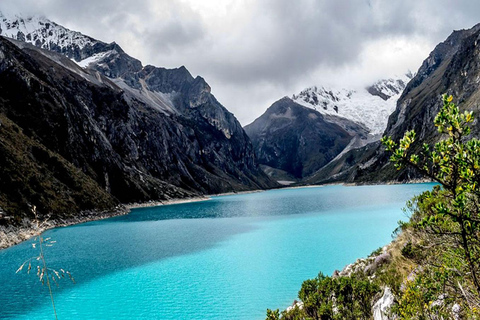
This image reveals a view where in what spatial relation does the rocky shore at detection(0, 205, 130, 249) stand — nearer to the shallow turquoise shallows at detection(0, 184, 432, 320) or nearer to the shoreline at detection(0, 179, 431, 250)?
the shoreline at detection(0, 179, 431, 250)

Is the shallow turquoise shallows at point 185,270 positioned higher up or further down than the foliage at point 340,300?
further down

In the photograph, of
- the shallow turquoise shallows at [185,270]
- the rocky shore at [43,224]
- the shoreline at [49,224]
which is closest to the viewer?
the shallow turquoise shallows at [185,270]

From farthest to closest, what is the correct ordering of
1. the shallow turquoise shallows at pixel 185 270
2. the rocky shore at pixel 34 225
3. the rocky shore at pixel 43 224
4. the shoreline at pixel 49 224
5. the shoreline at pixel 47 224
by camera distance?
the rocky shore at pixel 34 225 → the rocky shore at pixel 43 224 → the shoreline at pixel 49 224 → the shoreline at pixel 47 224 → the shallow turquoise shallows at pixel 185 270

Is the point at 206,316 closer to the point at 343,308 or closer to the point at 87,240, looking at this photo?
the point at 343,308

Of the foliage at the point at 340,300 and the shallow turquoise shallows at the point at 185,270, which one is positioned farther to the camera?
the shallow turquoise shallows at the point at 185,270

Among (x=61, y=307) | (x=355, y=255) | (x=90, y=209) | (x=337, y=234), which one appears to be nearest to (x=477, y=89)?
(x=337, y=234)

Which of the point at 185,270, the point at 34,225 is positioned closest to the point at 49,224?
the point at 34,225

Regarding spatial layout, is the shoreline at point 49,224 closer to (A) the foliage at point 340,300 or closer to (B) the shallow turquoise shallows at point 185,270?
(B) the shallow turquoise shallows at point 185,270

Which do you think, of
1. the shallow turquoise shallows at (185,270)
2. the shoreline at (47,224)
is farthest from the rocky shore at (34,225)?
the shallow turquoise shallows at (185,270)

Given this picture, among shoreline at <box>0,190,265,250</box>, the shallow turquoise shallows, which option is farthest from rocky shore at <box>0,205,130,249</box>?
the shallow turquoise shallows

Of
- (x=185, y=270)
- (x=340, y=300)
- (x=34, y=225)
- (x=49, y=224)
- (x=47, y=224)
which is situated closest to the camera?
(x=340, y=300)

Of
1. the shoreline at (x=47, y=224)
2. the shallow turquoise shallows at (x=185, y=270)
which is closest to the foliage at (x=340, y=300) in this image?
the shallow turquoise shallows at (x=185, y=270)

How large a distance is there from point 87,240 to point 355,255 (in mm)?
42688

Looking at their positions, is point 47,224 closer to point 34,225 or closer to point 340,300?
point 34,225
